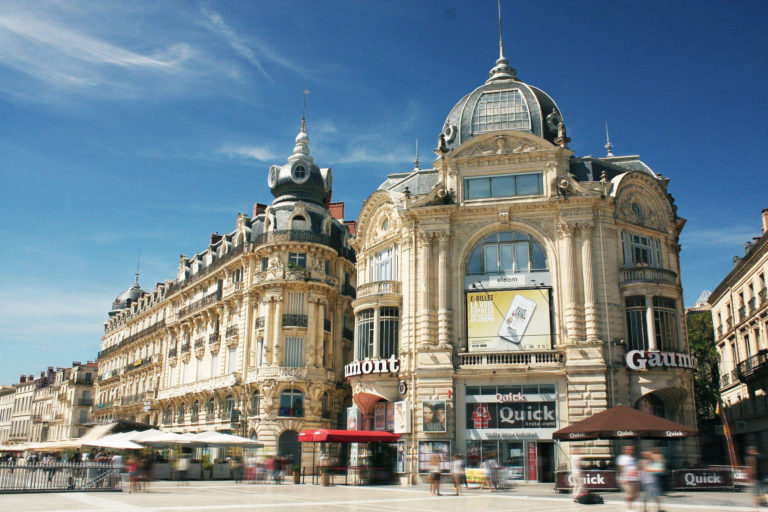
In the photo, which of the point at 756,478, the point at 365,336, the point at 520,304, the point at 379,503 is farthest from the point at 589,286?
the point at 379,503

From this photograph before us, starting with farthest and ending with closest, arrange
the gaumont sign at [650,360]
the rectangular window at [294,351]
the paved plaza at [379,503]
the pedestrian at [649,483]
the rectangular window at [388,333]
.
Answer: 1. the rectangular window at [294,351]
2. the rectangular window at [388,333]
3. the gaumont sign at [650,360]
4. the paved plaza at [379,503]
5. the pedestrian at [649,483]

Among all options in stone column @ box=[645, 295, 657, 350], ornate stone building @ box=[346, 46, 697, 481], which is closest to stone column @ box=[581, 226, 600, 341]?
ornate stone building @ box=[346, 46, 697, 481]

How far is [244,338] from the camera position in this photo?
148 ft

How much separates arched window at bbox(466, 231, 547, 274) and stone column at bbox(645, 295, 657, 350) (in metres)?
4.93

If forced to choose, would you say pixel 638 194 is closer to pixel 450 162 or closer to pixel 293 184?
pixel 450 162

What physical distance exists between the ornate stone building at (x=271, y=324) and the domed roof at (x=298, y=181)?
75 mm

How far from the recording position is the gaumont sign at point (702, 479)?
76.4 ft

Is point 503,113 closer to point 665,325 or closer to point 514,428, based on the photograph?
point 665,325

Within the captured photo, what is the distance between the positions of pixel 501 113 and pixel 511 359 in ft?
43.9

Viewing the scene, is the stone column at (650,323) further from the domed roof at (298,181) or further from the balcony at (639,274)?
the domed roof at (298,181)

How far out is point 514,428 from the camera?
103ft

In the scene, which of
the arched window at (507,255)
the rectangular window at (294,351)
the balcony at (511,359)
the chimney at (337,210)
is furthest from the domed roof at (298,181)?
the balcony at (511,359)

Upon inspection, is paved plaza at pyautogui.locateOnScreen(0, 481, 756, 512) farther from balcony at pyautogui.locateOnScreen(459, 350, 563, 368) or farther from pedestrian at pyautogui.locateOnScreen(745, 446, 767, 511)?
balcony at pyautogui.locateOnScreen(459, 350, 563, 368)

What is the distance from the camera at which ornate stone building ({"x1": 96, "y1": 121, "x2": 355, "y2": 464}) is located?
42438 millimetres
